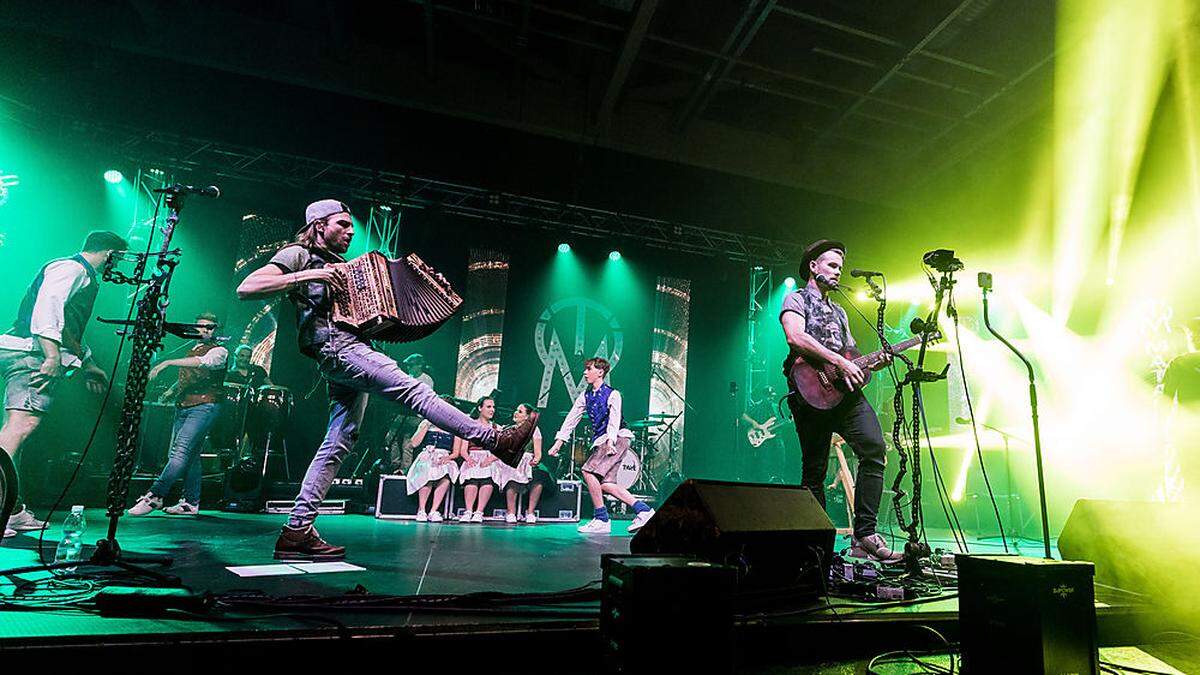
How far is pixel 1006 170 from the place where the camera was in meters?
8.32

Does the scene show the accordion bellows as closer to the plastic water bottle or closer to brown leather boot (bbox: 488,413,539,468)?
brown leather boot (bbox: 488,413,539,468)

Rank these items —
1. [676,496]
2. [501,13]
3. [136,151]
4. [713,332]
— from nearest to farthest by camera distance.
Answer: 1. [676,496]
2. [501,13]
3. [136,151]
4. [713,332]

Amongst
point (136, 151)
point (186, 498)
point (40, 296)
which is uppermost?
point (136, 151)

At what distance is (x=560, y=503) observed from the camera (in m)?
8.01

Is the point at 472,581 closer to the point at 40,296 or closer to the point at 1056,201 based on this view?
the point at 40,296

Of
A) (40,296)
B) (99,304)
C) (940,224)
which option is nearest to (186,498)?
(40,296)

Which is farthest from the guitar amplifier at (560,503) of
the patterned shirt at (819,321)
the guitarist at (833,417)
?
the patterned shirt at (819,321)

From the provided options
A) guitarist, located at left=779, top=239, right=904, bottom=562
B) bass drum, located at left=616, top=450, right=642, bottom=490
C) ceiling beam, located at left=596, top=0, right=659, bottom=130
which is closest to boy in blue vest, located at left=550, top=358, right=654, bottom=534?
bass drum, located at left=616, top=450, right=642, bottom=490

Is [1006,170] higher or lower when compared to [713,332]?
higher

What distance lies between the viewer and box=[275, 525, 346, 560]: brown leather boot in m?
3.37

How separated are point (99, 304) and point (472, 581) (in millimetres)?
9516

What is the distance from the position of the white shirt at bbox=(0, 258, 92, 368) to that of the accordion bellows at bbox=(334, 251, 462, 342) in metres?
2.88

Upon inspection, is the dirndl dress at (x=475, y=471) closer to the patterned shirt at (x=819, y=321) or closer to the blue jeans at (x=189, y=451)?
the blue jeans at (x=189, y=451)

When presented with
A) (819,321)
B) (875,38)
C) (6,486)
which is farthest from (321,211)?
(875,38)
